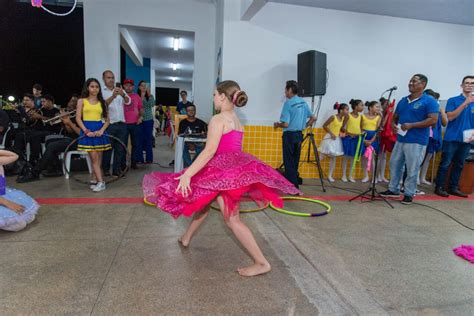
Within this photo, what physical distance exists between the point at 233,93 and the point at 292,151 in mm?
2718

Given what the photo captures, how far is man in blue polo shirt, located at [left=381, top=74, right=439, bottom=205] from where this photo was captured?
4102 mm

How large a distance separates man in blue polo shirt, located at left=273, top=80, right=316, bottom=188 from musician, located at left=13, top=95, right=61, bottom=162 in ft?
14.0

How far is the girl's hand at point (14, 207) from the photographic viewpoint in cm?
281

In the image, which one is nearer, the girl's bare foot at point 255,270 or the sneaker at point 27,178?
the girl's bare foot at point 255,270

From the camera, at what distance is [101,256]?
2477 mm

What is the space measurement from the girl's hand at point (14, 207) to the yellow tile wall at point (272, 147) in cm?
370

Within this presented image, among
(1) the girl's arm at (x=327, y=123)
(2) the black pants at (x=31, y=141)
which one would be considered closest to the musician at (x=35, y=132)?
(2) the black pants at (x=31, y=141)

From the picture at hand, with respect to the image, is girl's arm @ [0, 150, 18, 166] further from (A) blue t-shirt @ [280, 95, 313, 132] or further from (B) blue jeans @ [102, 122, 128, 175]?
(A) blue t-shirt @ [280, 95, 313, 132]

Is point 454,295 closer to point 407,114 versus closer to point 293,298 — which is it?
point 293,298

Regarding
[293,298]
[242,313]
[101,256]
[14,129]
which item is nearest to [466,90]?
[293,298]

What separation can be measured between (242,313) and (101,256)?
51.8 inches

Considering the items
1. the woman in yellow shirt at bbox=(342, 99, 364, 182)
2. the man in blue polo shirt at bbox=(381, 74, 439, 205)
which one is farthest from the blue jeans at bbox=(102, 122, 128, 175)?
the man in blue polo shirt at bbox=(381, 74, 439, 205)

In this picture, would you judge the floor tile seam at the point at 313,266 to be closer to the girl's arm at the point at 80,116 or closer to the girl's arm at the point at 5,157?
the girl's arm at the point at 5,157

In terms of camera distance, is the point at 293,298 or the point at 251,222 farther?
the point at 251,222
